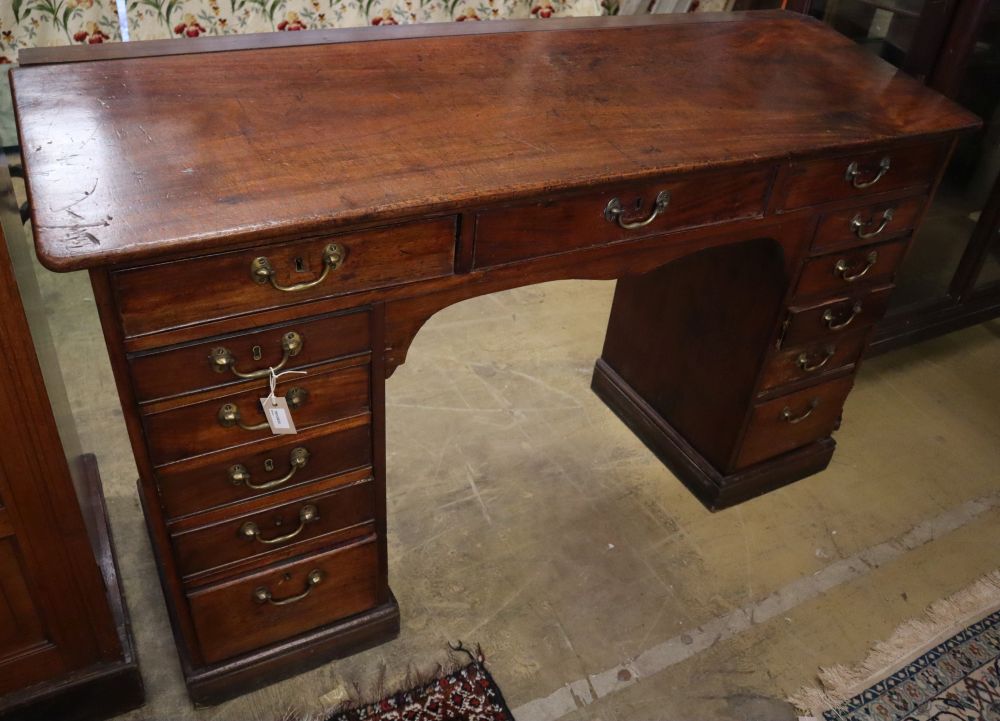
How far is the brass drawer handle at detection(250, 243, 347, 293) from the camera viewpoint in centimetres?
101

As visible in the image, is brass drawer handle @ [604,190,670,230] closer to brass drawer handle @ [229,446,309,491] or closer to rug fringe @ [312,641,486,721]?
brass drawer handle @ [229,446,309,491]

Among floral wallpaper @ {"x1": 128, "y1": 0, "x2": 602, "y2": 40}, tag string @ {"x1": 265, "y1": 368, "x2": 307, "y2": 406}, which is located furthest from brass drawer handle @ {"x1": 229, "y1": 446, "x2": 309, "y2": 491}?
floral wallpaper @ {"x1": 128, "y1": 0, "x2": 602, "y2": 40}

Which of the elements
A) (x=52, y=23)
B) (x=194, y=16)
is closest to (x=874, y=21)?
(x=194, y=16)

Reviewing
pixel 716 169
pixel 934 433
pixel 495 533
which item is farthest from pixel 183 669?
pixel 934 433

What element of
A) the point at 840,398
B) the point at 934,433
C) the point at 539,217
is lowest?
the point at 934,433

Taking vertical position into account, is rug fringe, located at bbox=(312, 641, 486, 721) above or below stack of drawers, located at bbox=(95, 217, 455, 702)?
below

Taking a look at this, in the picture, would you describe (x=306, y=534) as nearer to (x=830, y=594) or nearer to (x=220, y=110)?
(x=220, y=110)

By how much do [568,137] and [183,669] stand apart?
1059mm

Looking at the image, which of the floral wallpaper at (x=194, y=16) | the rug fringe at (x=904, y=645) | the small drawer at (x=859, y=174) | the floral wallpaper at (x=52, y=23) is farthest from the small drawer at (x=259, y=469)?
the floral wallpaper at (x=52, y=23)

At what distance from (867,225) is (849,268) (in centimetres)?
9

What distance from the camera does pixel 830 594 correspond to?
171 cm

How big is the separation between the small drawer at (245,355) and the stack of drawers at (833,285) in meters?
0.76

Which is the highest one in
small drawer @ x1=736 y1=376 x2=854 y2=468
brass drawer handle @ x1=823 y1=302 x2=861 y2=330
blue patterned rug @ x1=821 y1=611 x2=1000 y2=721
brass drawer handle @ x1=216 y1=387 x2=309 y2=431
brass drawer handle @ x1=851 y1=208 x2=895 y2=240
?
brass drawer handle @ x1=851 y1=208 x2=895 y2=240

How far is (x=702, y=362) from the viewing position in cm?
185
